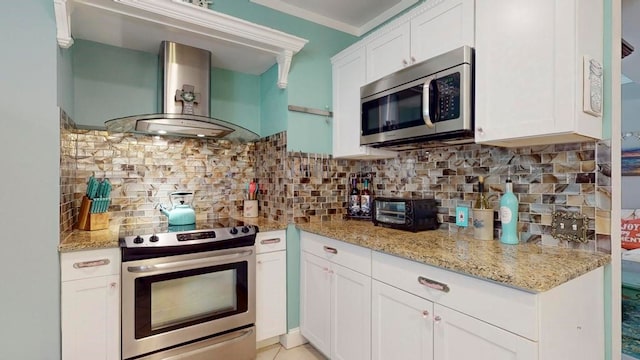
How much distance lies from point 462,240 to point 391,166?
2.99ft

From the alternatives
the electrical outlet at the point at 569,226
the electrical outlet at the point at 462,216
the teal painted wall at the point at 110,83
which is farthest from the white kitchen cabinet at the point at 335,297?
the teal painted wall at the point at 110,83

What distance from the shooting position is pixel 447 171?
1.96 meters

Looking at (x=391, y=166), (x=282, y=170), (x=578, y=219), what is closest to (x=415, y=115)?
(x=391, y=166)

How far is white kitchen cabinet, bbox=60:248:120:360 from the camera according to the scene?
5.06ft

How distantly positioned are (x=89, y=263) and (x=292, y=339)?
1428mm

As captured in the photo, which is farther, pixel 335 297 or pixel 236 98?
pixel 236 98

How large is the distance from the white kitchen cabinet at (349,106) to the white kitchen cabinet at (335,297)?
726 millimetres

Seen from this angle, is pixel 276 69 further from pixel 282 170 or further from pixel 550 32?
pixel 550 32

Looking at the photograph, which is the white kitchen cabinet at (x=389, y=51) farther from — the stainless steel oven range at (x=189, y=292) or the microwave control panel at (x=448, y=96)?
the stainless steel oven range at (x=189, y=292)

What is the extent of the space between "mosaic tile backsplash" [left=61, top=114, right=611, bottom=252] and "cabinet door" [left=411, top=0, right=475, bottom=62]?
2.00 ft

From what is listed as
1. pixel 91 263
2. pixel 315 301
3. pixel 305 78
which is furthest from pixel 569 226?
pixel 91 263

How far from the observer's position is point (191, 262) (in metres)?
1.79

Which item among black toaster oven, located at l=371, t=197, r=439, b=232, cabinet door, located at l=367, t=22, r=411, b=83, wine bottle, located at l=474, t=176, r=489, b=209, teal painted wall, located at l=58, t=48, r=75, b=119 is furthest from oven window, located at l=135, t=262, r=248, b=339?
cabinet door, located at l=367, t=22, r=411, b=83

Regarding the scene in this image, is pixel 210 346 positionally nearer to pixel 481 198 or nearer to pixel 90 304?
pixel 90 304
